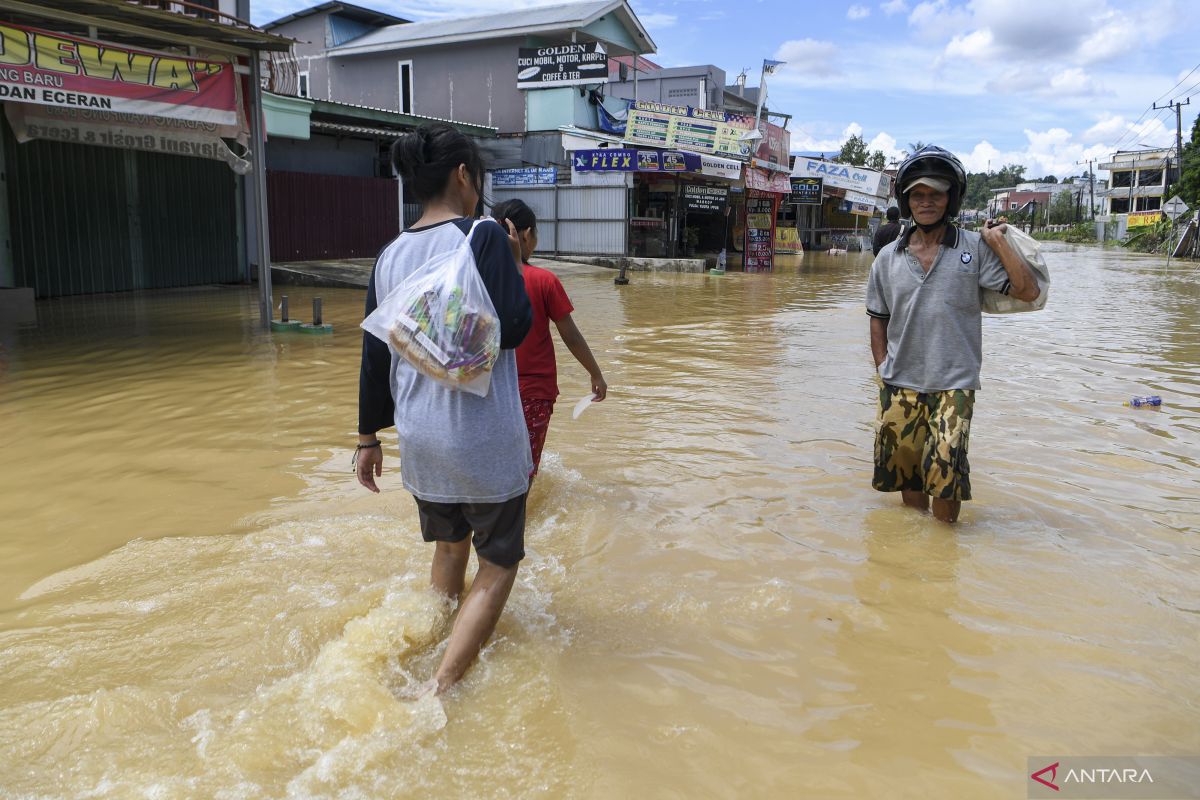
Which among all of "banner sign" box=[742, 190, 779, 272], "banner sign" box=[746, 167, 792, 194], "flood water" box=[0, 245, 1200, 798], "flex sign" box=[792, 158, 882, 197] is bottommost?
"flood water" box=[0, 245, 1200, 798]

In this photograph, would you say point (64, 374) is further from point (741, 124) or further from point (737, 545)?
point (741, 124)

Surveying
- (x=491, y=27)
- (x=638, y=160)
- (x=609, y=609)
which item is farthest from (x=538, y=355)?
(x=491, y=27)

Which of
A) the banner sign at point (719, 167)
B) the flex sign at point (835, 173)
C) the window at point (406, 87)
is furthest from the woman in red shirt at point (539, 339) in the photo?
the flex sign at point (835, 173)

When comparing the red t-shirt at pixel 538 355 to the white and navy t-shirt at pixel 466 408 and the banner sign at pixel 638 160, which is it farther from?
the banner sign at pixel 638 160

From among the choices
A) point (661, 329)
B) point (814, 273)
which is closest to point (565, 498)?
point (661, 329)

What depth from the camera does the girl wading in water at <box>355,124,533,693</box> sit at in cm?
273

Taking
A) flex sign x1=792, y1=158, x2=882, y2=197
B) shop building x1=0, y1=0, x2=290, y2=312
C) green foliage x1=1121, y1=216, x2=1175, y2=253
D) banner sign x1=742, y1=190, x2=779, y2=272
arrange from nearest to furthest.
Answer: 1. shop building x1=0, y1=0, x2=290, y2=312
2. banner sign x1=742, y1=190, x2=779, y2=272
3. flex sign x1=792, y1=158, x2=882, y2=197
4. green foliage x1=1121, y1=216, x2=1175, y2=253

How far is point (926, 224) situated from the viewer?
13.7 feet

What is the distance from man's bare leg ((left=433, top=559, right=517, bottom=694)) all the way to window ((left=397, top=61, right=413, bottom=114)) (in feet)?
92.3

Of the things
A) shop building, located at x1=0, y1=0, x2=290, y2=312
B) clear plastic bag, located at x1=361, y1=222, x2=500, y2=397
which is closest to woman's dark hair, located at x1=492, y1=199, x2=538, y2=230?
clear plastic bag, located at x1=361, y1=222, x2=500, y2=397

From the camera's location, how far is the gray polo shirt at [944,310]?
13.6 ft

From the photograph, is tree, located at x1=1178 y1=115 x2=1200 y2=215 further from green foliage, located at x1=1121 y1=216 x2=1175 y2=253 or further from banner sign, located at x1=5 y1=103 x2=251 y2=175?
banner sign, located at x1=5 y1=103 x2=251 y2=175

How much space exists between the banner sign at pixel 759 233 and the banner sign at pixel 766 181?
45 centimetres

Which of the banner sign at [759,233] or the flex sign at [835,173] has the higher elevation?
the flex sign at [835,173]
